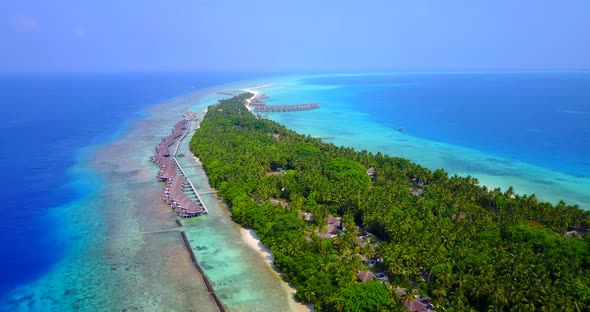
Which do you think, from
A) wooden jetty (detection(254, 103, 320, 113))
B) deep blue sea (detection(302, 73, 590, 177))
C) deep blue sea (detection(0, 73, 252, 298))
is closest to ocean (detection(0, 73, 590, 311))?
deep blue sea (detection(0, 73, 252, 298))

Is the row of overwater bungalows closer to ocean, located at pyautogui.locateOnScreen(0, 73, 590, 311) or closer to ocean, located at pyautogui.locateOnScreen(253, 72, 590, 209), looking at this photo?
ocean, located at pyautogui.locateOnScreen(0, 73, 590, 311)

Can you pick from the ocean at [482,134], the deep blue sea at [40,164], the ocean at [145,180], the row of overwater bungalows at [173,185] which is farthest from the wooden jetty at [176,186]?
the ocean at [482,134]

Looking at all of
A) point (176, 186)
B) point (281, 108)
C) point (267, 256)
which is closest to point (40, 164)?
point (176, 186)

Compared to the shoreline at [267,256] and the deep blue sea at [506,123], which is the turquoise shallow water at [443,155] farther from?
the shoreline at [267,256]

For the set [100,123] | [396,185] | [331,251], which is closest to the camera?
[331,251]

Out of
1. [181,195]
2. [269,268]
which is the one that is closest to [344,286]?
[269,268]

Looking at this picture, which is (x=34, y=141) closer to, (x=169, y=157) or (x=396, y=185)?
(x=169, y=157)
